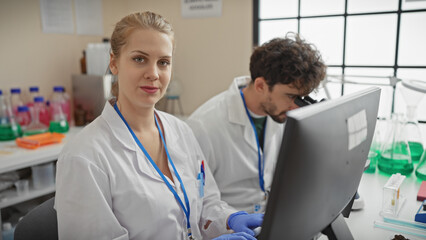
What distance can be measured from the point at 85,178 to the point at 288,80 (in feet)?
3.06

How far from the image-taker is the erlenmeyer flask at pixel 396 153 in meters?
1.64

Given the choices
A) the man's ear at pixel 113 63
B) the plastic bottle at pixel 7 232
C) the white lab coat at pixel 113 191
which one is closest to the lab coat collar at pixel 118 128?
the white lab coat at pixel 113 191

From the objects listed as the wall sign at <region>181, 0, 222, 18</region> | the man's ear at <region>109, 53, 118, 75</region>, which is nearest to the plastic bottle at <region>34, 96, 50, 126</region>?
the wall sign at <region>181, 0, 222, 18</region>

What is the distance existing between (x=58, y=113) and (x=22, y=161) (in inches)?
25.2

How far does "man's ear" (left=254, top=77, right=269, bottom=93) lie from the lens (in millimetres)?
1575

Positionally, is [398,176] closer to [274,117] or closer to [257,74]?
[274,117]

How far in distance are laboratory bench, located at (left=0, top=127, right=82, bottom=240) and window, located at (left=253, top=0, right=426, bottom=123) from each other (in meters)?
1.69

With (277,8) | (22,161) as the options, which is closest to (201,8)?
(277,8)

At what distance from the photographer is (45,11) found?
8.49ft

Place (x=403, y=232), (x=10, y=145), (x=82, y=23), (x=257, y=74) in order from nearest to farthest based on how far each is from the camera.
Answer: (x=403, y=232), (x=257, y=74), (x=10, y=145), (x=82, y=23)

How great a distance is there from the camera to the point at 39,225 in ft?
3.33

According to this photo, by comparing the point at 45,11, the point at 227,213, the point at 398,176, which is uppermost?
the point at 45,11

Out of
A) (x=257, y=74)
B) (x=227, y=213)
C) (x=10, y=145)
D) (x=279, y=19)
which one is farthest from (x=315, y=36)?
(x=10, y=145)

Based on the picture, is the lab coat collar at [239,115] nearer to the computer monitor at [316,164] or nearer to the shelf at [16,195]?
the computer monitor at [316,164]
